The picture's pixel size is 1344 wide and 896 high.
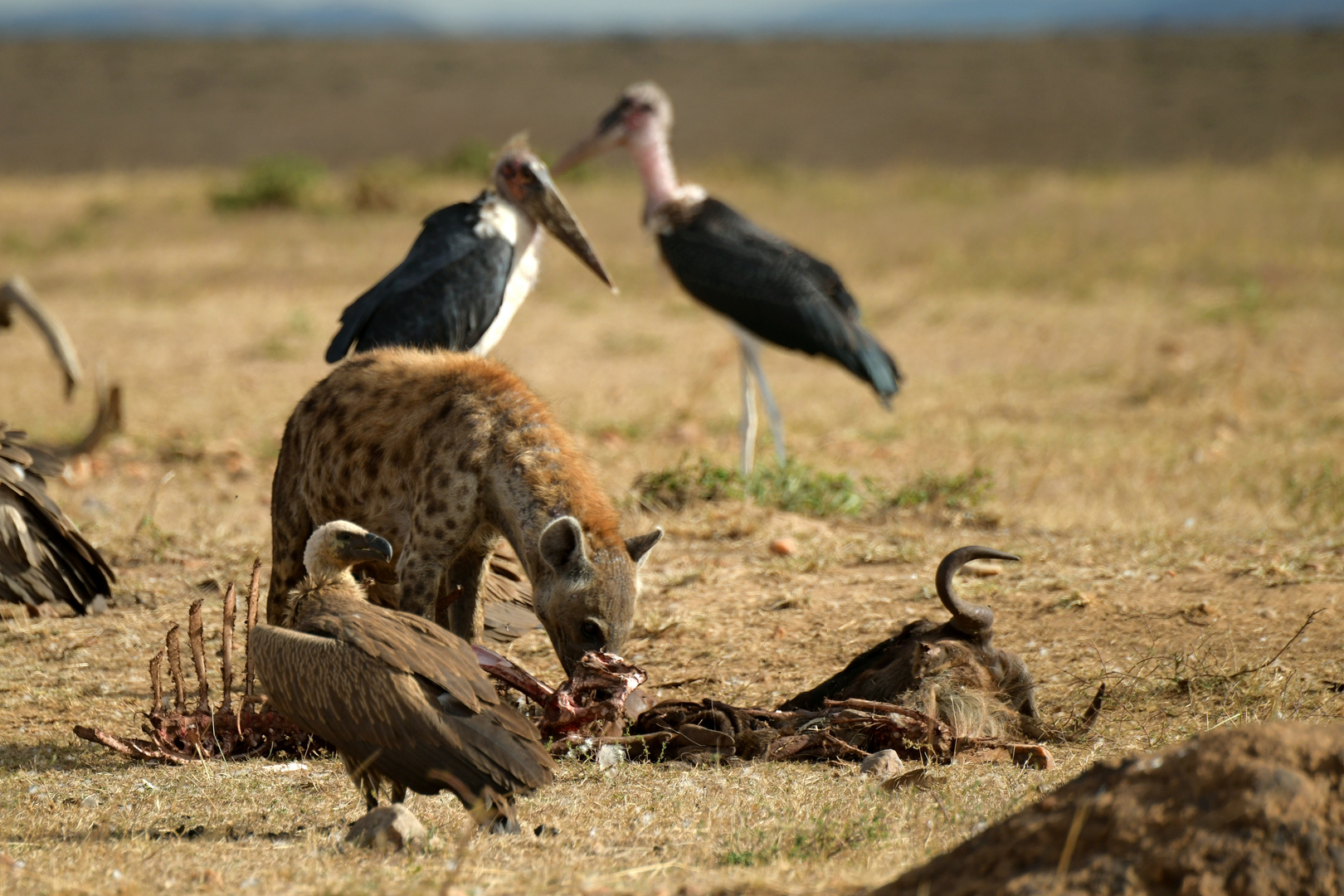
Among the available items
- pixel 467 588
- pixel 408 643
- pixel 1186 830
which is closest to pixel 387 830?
pixel 408 643

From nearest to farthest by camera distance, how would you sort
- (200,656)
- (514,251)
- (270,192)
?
(200,656) < (514,251) < (270,192)

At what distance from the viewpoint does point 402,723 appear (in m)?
3.44

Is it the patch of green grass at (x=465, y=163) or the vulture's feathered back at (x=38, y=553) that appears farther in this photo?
the patch of green grass at (x=465, y=163)

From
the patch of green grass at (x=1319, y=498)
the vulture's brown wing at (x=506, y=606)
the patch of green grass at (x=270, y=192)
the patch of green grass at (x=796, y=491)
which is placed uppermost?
the patch of green grass at (x=270, y=192)

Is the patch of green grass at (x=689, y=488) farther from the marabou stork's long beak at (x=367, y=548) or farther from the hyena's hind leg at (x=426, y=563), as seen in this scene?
the marabou stork's long beak at (x=367, y=548)

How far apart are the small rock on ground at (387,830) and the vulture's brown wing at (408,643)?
30 centimetres

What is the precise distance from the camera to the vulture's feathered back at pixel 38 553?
17.1ft

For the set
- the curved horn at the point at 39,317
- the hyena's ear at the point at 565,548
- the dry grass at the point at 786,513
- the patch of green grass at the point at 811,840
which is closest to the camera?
the patch of green grass at the point at 811,840

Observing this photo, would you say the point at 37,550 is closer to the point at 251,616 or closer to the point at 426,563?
the point at 251,616

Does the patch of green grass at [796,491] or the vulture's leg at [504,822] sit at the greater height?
the patch of green grass at [796,491]

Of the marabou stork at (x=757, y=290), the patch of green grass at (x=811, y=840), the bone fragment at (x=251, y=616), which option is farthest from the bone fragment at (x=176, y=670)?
the marabou stork at (x=757, y=290)

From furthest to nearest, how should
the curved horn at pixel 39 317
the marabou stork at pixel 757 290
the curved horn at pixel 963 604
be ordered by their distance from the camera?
the marabou stork at pixel 757 290, the curved horn at pixel 39 317, the curved horn at pixel 963 604

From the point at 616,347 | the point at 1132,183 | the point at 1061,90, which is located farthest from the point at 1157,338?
the point at 1061,90

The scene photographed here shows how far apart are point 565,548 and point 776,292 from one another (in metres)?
4.31
